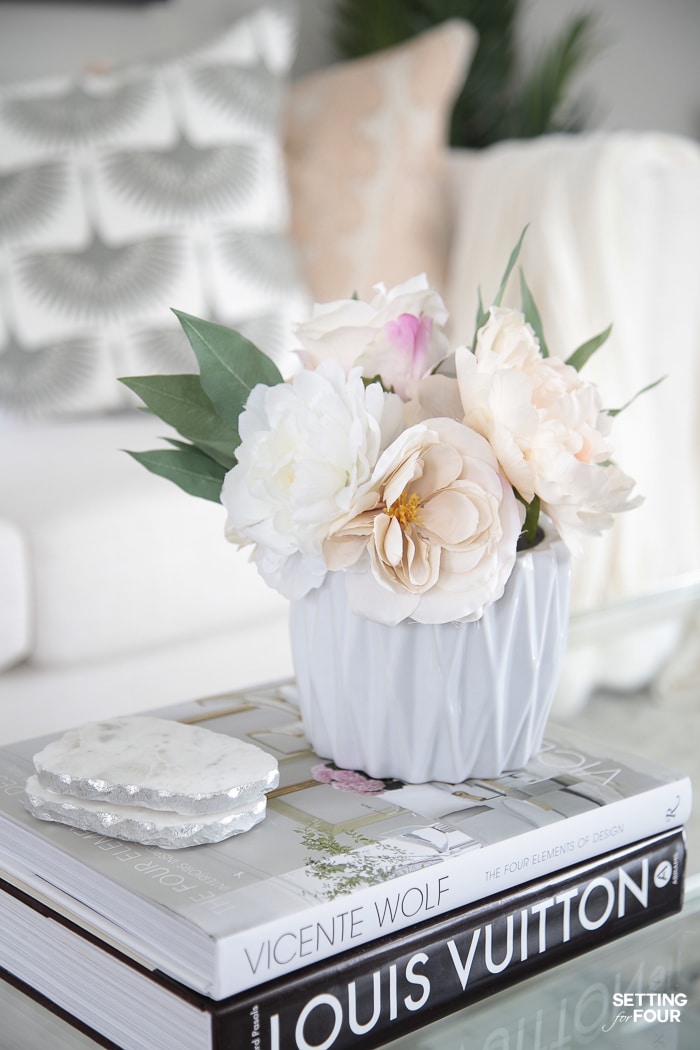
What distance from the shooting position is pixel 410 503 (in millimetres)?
550

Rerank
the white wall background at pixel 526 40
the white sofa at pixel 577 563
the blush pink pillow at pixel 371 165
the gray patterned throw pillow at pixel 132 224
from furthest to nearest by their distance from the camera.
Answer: the white wall background at pixel 526 40, the blush pink pillow at pixel 371 165, the gray patterned throw pillow at pixel 132 224, the white sofa at pixel 577 563

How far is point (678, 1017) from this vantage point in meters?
0.55

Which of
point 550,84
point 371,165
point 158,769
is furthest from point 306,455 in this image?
point 550,84

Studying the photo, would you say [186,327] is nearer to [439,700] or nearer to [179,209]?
[439,700]

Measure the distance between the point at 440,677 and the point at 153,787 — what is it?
6.1 inches

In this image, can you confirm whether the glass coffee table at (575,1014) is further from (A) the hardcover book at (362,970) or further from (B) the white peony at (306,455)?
(B) the white peony at (306,455)

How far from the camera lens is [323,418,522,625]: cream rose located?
542 millimetres

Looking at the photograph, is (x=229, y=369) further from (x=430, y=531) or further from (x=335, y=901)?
(x=335, y=901)

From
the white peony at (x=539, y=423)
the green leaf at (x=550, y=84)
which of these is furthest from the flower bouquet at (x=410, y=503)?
the green leaf at (x=550, y=84)

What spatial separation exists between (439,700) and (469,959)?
124 millimetres

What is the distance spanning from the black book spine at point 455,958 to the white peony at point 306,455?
181 mm

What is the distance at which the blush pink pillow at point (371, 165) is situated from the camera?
74.2 inches

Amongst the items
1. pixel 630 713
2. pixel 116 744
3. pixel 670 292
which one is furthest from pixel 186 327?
pixel 670 292

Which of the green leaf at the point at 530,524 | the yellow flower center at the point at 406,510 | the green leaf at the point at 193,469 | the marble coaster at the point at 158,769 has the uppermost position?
the green leaf at the point at 193,469
